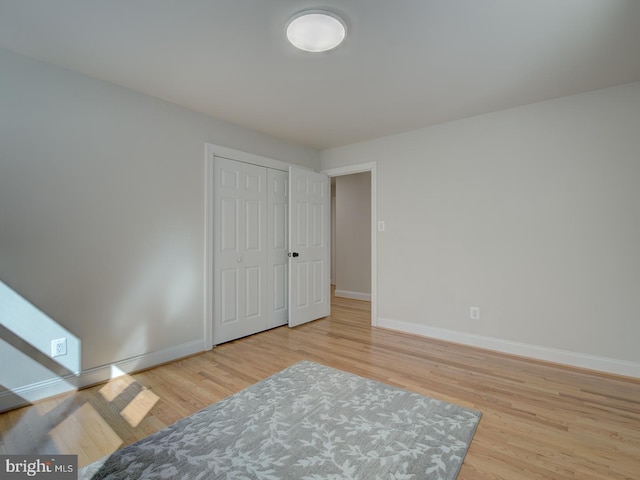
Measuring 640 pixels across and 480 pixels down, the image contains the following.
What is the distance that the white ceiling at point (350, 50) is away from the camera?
1723 mm

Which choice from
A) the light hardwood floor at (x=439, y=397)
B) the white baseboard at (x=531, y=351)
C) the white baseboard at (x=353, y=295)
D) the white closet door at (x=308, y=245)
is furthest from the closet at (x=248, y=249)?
the white baseboard at (x=353, y=295)

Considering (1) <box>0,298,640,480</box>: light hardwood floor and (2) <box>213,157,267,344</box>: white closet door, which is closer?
(1) <box>0,298,640,480</box>: light hardwood floor

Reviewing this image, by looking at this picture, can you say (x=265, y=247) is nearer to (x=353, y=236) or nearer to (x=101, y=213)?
(x=101, y=213)

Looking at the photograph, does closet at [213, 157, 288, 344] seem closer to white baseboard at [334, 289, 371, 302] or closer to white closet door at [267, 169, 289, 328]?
white closet door at [267, 169, 289, 328]

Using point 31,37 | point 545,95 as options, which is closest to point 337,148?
point 545,95

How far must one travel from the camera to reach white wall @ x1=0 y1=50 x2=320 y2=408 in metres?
2.14

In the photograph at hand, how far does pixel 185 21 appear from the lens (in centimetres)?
→ 181

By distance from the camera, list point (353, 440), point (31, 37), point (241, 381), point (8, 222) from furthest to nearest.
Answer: point (241, 381)
point (8, 222)
point (31, 37)
point (353, 440)

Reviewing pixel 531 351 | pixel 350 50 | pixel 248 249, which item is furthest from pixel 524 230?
pixel 248 249

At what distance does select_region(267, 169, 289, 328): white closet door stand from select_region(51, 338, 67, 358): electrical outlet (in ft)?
6.71

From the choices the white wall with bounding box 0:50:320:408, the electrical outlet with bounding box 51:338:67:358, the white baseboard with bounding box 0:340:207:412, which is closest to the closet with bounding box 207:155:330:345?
the white wall with bounding box 0:50:320:408

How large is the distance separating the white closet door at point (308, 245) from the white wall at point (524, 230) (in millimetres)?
932

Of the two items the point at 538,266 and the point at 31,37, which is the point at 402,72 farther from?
the point at 31,37

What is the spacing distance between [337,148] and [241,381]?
3.36m
